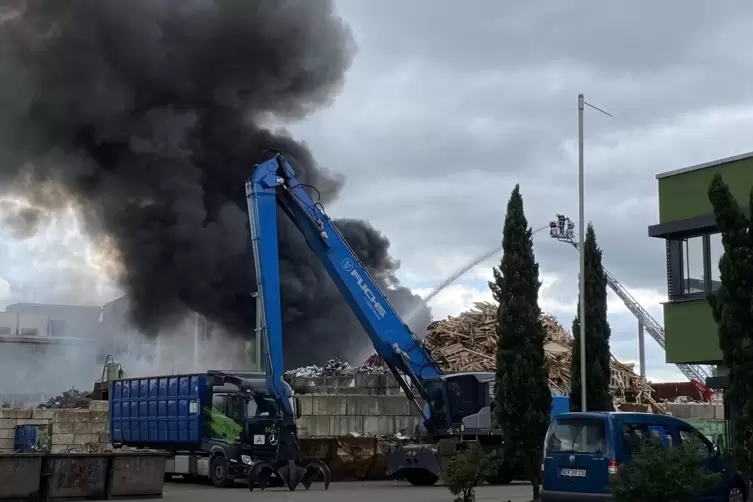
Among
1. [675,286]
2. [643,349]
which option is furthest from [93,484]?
[643,349]

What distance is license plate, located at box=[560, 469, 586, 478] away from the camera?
1340cm

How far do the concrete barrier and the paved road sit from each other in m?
2.40

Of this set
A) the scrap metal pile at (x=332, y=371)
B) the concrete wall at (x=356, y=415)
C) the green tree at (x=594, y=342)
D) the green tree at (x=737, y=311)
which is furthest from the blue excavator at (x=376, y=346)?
the green tree at (x=737, y=311)

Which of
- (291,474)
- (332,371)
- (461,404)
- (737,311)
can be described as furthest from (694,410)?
(737,311)

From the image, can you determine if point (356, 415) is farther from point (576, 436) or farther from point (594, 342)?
point (576, 436)

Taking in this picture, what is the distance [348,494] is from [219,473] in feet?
12.9

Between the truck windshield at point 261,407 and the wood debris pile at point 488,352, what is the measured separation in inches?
414

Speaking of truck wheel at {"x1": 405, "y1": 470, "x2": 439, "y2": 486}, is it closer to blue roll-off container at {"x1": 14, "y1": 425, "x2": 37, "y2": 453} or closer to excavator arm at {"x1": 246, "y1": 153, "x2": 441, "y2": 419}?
excavator arm at {"x1": 246, "y1": 153, "x2": 441, "y2": 419}

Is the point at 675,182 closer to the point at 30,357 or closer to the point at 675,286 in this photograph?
the point at 675,286

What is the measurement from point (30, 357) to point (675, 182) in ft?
202

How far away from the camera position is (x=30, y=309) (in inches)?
3199

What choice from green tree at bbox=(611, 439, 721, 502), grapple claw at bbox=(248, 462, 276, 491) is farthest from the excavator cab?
green tree at bbox=(611, 439, 721, 502)

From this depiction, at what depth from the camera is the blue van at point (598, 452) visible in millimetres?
13250

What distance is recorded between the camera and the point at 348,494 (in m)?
19.5
